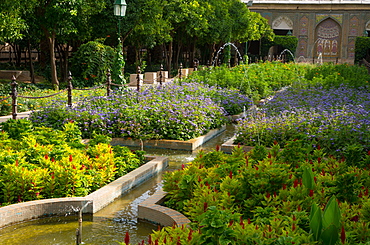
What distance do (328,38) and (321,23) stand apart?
1419mm

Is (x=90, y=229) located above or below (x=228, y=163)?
below

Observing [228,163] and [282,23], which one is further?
[282,23]

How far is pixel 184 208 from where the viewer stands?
510 cm

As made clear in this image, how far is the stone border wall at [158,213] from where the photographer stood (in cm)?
519

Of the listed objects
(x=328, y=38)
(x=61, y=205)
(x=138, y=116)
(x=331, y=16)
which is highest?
(x=331, y=16)

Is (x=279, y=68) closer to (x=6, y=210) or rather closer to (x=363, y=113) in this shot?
(x=363, y=113)

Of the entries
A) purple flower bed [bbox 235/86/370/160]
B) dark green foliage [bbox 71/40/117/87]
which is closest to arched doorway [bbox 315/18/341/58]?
dark green foliage [bbox 71/40/117/87]

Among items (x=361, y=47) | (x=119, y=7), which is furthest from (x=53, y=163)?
(x=361, y=47)

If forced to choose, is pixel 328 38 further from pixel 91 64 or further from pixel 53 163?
pixel 53 163

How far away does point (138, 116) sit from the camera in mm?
9672

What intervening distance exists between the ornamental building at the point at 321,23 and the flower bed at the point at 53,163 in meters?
37.1

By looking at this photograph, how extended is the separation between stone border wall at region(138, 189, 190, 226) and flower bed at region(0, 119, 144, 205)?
816 millimetres

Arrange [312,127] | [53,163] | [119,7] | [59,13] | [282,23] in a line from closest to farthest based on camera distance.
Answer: [53,163] < [312,127] < [119,7] < [59,13] < [282,23]

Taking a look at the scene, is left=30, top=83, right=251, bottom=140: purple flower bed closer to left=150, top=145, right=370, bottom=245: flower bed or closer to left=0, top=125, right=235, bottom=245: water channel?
left=150, top=145, right=370, bottom=245: flower bed
